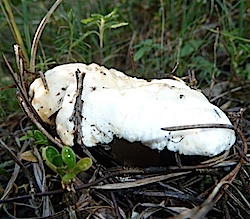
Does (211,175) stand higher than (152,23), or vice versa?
(152,23)

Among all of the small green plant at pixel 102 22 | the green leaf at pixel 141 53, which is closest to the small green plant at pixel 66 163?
the small green plant at pixel 102 22

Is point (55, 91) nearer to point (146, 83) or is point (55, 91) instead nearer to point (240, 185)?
point (146, 83)

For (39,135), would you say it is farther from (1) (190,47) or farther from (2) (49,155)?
(1) (190,47)

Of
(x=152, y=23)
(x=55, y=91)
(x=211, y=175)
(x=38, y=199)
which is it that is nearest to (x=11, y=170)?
(x=38, y=199)

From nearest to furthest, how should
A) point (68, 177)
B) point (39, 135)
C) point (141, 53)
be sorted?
1. point (68, 177)
2. point (39, 135)
3. point (141, 53)

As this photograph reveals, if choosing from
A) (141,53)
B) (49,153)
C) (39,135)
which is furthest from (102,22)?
(49,153)

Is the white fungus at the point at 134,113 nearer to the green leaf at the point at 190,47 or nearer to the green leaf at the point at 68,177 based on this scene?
the green leaf at the point at 68,177

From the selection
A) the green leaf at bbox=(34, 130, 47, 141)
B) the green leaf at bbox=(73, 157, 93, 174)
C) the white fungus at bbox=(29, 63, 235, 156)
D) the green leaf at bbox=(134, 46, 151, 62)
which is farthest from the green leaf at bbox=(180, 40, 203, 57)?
the green leaf at bbox=(73, 157, 93, 174)
